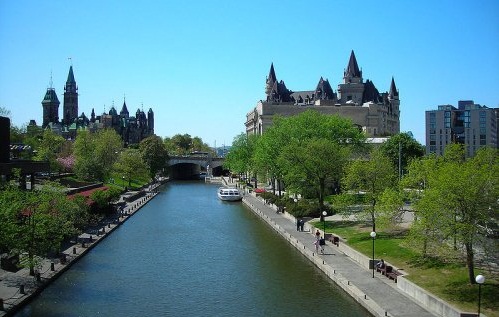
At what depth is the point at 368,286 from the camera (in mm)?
28641

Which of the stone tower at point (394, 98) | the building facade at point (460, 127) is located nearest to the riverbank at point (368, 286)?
the stone tower at point (394, 98)

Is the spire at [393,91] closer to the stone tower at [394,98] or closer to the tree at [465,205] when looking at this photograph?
the stone tower at [394,98]

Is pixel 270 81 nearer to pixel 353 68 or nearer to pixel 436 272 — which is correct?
pixel 353 68

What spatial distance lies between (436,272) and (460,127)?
152 meters

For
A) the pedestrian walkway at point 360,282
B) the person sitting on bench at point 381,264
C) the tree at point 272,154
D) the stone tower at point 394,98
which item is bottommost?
the pedestrian walkway at point 360,282

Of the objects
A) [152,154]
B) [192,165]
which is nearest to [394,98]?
[192,165]

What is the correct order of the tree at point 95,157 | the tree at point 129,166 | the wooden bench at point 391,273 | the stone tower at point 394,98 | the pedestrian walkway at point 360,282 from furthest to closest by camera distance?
the stone tower at point 394,98 < the tree at point 129,166 < the tree at point 95,157 < the wooden bench at point 391,273 < the pedestrian walkway at point 360,282

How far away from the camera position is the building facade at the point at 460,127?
164 meters

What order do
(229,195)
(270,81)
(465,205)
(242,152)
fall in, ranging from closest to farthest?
(465,205) → (229,195) → (242,152) → (270,81)

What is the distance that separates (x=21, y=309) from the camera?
2592cm

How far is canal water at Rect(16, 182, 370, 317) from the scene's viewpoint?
2686 cm

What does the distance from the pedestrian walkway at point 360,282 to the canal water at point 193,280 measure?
1.93 feet

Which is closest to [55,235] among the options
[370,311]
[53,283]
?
[53,283]

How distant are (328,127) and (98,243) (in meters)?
33.9
